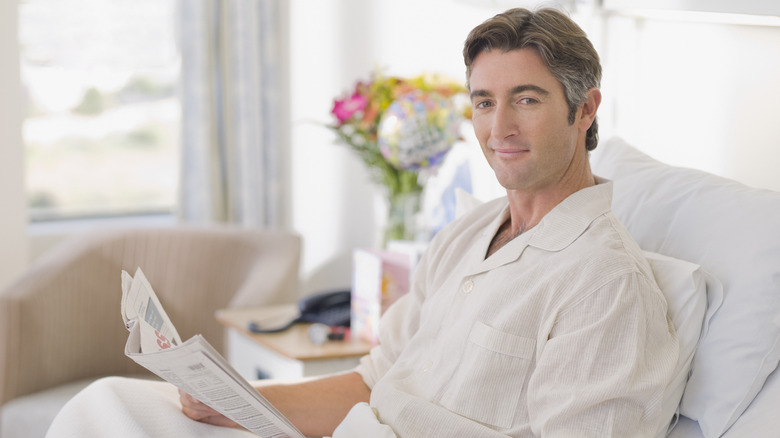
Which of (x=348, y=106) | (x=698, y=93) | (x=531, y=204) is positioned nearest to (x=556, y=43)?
(x=531, y=204)

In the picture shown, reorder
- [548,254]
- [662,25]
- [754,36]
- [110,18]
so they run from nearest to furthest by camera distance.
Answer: [548,254] < [754,36] < [662,25] < [110,18]

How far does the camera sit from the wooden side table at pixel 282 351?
1.84 m

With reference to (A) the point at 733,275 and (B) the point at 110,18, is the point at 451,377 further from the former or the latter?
(B) the point at 110,18

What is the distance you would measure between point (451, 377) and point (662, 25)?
0.84 m

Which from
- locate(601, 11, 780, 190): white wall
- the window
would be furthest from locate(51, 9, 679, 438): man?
the window

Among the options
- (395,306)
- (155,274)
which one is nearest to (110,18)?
(155,274)

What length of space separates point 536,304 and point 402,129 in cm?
96

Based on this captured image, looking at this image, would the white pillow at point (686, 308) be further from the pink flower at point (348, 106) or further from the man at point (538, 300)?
the pink flower at point (348, 106)

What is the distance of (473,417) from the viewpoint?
1153 mm

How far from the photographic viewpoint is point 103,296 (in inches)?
98.0

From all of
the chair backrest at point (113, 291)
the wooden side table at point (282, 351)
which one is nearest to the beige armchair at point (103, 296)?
the chair backrest at point (113, 291)

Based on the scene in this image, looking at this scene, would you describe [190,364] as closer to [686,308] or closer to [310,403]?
[310,403]

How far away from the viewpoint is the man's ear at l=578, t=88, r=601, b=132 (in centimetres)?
123

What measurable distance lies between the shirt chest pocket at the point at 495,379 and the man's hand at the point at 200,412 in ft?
1.34
